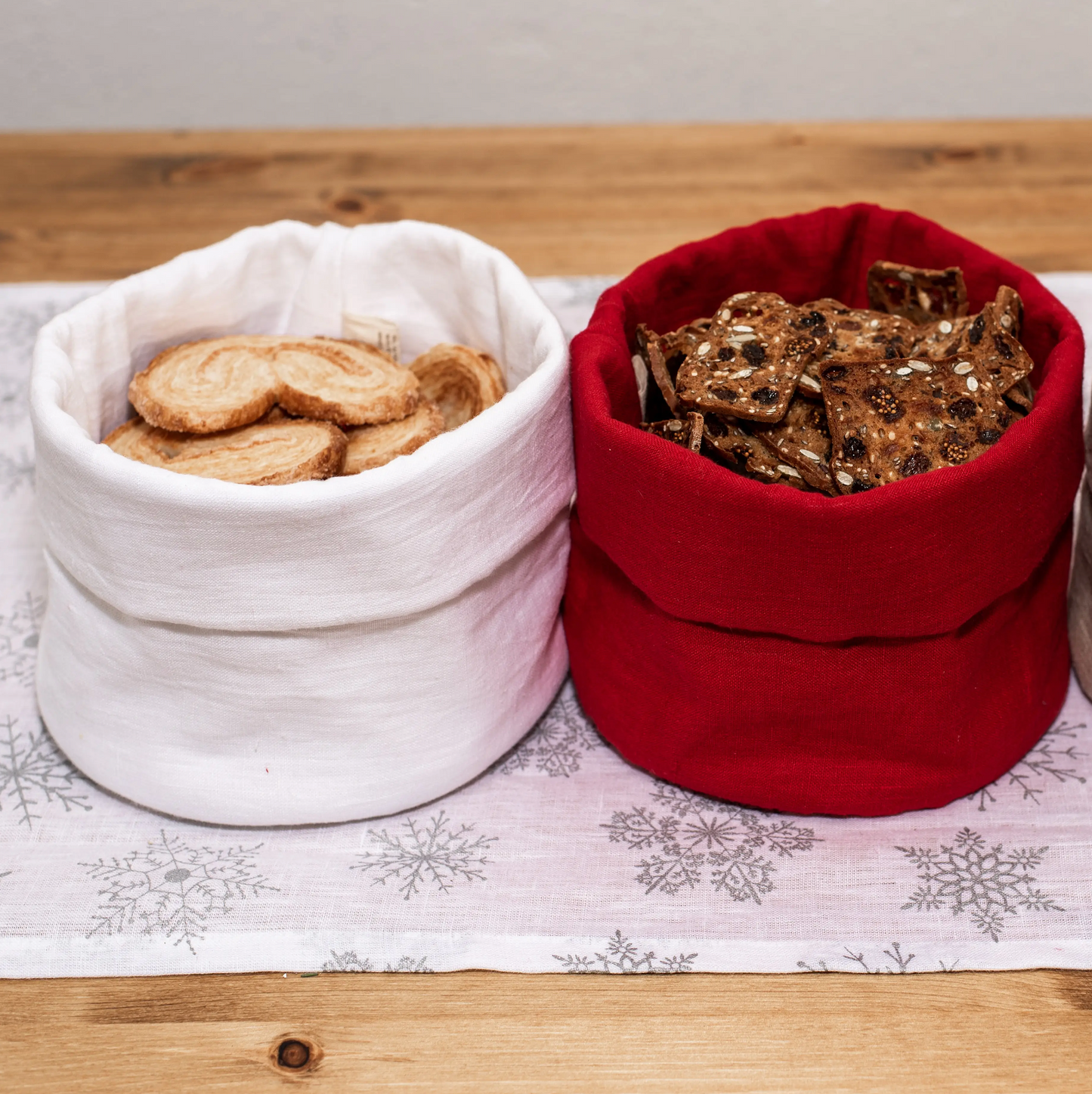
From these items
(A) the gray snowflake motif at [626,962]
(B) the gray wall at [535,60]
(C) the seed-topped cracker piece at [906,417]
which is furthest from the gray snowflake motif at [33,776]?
(B) the gray wall at [535,60]

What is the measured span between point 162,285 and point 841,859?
653mm

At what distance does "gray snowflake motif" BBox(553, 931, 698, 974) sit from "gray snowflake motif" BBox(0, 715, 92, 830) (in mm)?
367

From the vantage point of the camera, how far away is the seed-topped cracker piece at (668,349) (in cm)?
91

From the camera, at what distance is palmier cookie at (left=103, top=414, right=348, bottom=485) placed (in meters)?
0.88

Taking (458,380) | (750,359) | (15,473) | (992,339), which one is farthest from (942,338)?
(15,473)

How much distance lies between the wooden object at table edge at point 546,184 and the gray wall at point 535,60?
13 cm

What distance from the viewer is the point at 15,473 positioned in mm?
Answer: 1220

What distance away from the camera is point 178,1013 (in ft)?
2.59

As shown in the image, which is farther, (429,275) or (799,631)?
(429,275)

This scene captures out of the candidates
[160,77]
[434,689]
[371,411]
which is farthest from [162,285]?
[160,77]

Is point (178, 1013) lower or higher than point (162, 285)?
lower

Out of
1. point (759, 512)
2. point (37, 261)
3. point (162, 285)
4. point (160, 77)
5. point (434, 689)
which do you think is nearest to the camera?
point (759, 512)

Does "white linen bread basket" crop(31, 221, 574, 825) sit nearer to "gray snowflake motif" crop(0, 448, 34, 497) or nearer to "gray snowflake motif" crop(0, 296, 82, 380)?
"gray snowflake motif" crop(0, 448, 34, 497)

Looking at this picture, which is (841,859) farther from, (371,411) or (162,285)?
(162,285)
